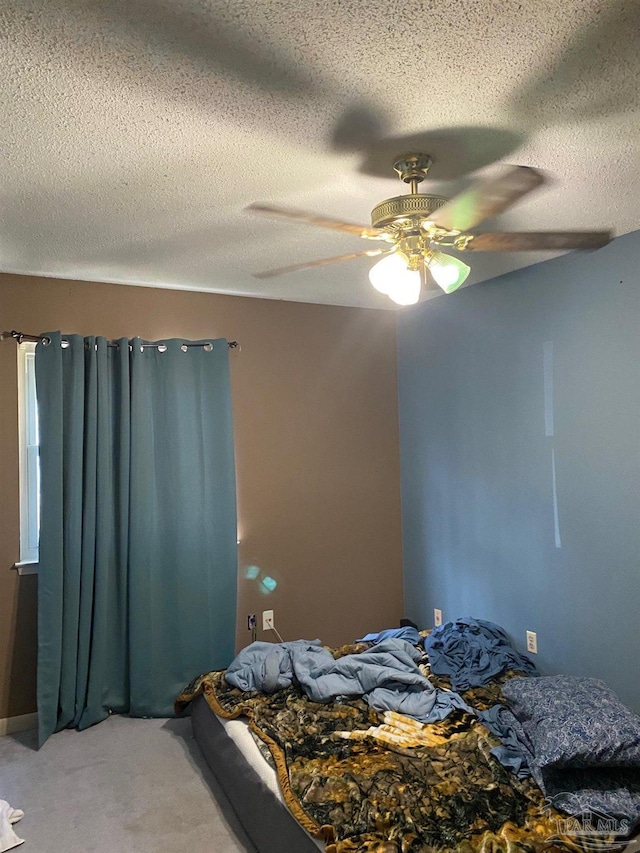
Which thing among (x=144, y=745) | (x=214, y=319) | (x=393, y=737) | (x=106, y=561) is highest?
(x=214, y=319)

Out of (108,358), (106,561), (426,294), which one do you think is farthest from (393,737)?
(426,294)

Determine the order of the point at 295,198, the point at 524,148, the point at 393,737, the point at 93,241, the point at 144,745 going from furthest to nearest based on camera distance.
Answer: the point at 144,745
the point at 93,241
the point at 393,737
the point at 295,198
the point at 524,148

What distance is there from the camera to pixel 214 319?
3914 mm

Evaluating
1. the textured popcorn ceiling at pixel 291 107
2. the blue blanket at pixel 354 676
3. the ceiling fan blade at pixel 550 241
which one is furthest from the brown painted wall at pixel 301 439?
the ceiling fan blade at pixel 550 241

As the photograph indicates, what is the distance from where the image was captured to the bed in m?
2.03

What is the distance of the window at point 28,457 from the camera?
3.43m

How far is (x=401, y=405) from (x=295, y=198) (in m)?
2.37

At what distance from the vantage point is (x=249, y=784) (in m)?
2.47

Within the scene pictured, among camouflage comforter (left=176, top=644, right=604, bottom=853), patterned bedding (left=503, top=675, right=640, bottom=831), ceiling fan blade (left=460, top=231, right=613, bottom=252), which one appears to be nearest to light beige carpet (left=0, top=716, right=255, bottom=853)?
camouflage comforter (left=176, top=644, right=604, bottom=853)

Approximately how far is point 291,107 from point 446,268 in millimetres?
699

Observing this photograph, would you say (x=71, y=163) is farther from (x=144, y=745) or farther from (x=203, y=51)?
(x=144, y=745)

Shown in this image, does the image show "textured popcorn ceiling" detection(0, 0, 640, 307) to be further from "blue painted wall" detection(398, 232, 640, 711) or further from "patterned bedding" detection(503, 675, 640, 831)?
"patterned bedding" detection(503, 675, 640, 831)

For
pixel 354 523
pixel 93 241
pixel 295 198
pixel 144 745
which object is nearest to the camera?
pixel 295 198

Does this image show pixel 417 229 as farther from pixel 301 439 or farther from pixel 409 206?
pixel 301 439
